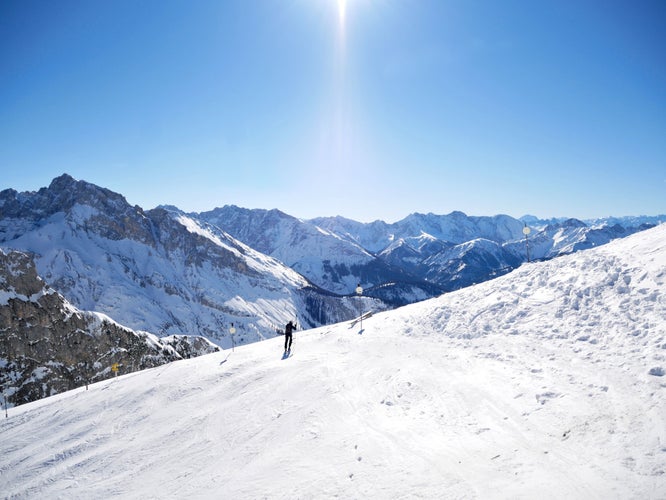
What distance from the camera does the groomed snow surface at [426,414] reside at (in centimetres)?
976

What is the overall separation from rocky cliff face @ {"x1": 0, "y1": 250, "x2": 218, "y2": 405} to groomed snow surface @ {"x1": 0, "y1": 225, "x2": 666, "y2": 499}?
222 feet

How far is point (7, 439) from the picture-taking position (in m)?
22.0

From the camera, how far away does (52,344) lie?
87562mm

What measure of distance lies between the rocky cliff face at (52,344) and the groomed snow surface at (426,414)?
222 feet

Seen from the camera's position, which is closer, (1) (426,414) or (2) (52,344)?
(1) (426,414)

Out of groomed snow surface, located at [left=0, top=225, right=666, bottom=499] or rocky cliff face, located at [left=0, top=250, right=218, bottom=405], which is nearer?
groomed snow surface, located at [left=0, top=225, right=666, bottom=499]

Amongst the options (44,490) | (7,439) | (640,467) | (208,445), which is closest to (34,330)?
(7,439)

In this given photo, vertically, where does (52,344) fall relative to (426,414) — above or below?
below

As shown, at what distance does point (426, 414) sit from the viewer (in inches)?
520

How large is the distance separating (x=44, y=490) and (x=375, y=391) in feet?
48.0

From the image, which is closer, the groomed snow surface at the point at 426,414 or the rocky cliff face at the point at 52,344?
the groomed snow surface at the point at 426,414

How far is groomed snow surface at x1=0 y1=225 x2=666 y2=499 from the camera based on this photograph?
9.76m

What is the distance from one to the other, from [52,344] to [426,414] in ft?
347

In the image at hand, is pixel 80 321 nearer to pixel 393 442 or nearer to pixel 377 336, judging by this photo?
pixel 377 336
